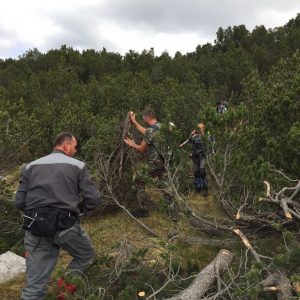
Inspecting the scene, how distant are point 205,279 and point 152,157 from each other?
2.41m

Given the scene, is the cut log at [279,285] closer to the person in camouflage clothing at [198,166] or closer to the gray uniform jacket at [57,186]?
the gray uniform jacket at [57,186]

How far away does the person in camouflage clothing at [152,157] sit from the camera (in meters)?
5.08

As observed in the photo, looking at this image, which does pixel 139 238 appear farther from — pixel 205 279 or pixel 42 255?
pixel 42 255

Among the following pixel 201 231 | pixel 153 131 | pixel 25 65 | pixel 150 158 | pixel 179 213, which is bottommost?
pixel 201 231

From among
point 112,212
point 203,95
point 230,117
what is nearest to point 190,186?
point 112,212

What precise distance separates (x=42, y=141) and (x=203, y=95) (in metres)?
4.38

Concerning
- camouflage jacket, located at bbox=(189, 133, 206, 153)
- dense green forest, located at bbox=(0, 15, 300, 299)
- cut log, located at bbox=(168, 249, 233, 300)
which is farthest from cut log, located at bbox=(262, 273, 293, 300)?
camouflage jacket, located at bbox=(189, 133, 206, 153)

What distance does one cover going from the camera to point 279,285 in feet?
11.0

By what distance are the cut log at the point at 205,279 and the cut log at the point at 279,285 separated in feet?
1.45

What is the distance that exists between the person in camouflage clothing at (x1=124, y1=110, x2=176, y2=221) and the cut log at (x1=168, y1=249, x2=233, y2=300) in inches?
42.7

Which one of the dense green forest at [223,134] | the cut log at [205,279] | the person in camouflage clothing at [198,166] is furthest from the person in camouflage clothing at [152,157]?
the person in camouflage clothing at [198,166]

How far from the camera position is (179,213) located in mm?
4754

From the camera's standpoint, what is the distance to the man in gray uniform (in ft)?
10.7

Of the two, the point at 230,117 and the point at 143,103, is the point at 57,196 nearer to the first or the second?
the point at 230,117
